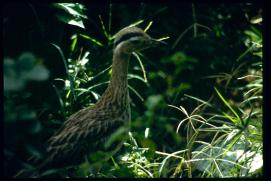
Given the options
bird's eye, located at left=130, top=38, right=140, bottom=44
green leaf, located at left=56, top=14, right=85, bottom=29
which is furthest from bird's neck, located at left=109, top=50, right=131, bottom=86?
green leaf, located at left=56, top=14, right=85, bottom=29

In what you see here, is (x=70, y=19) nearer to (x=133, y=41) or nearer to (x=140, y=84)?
(x=133, y=41)

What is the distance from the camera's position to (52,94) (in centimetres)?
433

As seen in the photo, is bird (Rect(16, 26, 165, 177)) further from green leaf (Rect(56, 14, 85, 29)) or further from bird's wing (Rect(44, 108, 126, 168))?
green leaf (Rect(56, 14, 85, 29))

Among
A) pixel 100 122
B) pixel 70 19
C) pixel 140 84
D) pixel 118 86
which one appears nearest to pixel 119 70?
pixel 118 86

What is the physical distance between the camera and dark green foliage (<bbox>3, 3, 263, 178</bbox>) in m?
2.72

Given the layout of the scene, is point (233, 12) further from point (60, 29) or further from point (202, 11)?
point (60, 29)

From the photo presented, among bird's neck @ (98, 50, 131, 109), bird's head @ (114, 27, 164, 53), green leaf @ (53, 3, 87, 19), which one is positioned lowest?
bird's neck @ (98, 50, 131, 109)

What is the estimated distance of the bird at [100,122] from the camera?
346cm

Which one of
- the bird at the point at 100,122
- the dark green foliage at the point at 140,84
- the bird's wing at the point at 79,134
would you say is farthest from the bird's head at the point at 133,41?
the bird's wing at the point at 79,134

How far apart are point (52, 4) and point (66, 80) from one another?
55 cm

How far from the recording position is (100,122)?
11.9 ft

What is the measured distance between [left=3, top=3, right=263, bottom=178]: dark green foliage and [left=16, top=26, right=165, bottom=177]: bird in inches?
3.5

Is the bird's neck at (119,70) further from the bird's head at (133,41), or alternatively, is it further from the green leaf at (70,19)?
the green leaf at (70,19)
